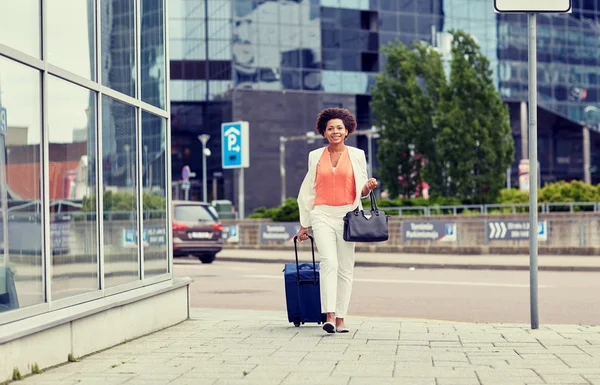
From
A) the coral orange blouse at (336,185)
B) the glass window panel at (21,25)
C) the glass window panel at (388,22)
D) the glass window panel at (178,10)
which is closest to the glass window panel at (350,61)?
the glass window panel at (388,22)

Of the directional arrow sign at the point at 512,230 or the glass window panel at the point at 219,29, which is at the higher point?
the glass window panel at the point at 219,29

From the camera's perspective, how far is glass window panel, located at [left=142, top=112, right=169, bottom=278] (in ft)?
31.3

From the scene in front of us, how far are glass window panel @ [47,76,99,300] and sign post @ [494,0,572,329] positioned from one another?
347 cm

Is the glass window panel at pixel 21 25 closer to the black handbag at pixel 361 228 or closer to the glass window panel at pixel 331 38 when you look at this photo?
the black handbag at pixel 361 228

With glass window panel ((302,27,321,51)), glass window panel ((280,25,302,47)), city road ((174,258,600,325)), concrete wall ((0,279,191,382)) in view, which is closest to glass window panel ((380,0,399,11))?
glass window panel ((302,27,321,51))

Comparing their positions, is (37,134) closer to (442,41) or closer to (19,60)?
(19,60)

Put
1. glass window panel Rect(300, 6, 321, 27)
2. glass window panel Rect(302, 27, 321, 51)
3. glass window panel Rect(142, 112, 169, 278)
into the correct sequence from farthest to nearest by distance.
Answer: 1. glass window panel Rect(300, 6, 321, 27)
2. glass window panel Rect(302, 27, 321, 51)
3. glass window panel Rect(142, 112, 169, 278)

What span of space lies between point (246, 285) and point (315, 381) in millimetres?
12315

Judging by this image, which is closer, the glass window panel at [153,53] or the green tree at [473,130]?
the glass window panel at [153,53]

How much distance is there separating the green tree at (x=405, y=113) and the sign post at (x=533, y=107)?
1344 inches

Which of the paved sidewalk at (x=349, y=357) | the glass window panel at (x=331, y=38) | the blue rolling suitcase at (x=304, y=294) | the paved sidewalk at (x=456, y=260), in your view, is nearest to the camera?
the paved sidewalk at (x=349, y=357)

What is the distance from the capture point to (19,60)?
649cm

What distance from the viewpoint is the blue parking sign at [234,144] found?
50375mm

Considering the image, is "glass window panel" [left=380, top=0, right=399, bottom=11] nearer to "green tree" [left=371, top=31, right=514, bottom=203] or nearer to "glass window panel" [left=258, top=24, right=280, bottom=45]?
"glass window panel" [left=258, top=24, right=280, bottom=45]
